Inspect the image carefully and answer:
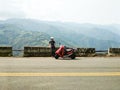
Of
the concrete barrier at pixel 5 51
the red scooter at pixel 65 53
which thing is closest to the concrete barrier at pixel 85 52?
the red scooter at pixel 65 53

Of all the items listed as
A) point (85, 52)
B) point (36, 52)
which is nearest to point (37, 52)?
point (36, 52)

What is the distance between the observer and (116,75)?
1184cm

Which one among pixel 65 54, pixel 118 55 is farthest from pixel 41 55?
pixel 118 55

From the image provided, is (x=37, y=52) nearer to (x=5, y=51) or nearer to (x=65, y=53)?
(x=5, y=51)

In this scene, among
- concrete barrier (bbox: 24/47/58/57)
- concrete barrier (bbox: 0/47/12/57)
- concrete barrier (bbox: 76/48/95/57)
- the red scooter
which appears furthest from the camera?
concrete barrier (bbox: 76/48/95/57)

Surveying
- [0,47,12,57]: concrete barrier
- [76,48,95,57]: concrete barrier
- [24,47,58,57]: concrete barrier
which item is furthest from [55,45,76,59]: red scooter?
[0,47,12,57]: concrete barrier

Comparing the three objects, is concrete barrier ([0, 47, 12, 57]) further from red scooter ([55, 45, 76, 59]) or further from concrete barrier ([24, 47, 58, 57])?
red scooter ([55, 45, 76, 59])

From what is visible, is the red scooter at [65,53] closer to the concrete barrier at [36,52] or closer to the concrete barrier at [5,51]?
the concrete barrier at [36,52]

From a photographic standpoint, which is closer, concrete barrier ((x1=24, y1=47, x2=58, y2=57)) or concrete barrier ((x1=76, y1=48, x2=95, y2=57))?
concrete barrier ((x1=24, y1=47, x2=58, y2=57))

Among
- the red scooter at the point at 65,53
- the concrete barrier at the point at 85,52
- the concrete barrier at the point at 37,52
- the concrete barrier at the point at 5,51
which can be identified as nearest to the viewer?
the red scooter at the point at 65,53

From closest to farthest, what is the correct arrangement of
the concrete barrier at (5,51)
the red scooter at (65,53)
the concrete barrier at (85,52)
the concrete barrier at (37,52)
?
1. the red scooter at (65,53)
2. the concrete barrier at (5,51)
3. the concrete barrier at (37,52)
4. the concrete barrier at (85,52)

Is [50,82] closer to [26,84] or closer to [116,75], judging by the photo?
[26,84]

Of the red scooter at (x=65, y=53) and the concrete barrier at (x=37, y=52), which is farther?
the concrete barrier at (x=37, y=52)

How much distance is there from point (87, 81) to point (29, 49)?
15525 mm
